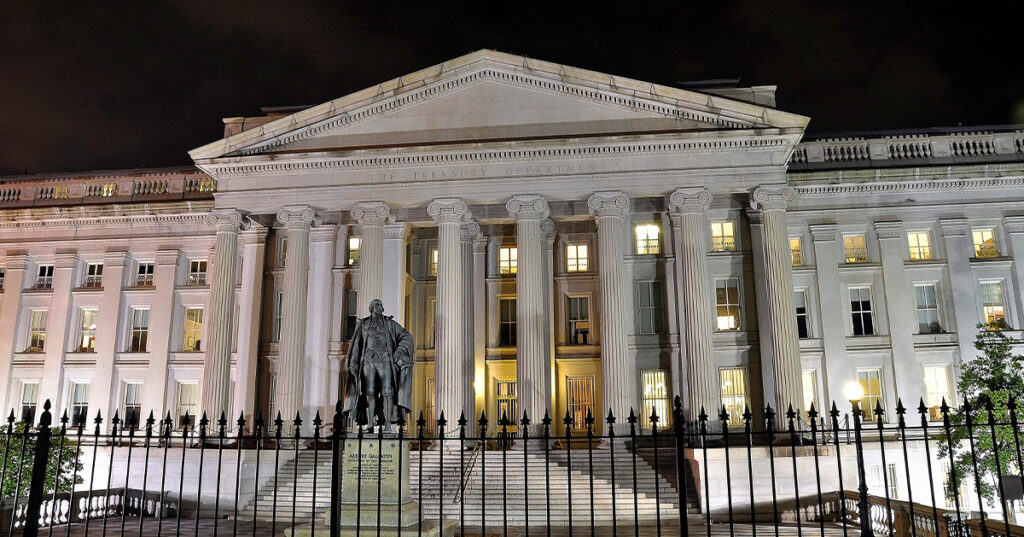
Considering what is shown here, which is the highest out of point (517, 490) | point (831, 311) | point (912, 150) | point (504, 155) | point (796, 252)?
point (912, 150)

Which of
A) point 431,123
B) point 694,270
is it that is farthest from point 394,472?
point 431,123

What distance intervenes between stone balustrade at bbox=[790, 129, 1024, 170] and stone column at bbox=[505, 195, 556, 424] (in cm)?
1177

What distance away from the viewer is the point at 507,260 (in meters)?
32.5

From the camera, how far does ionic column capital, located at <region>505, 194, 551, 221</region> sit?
2764 centimetres

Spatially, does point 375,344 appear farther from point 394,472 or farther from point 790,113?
point 790,113

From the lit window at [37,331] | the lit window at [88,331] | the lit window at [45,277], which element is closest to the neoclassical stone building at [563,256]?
the lit window at [88,331]

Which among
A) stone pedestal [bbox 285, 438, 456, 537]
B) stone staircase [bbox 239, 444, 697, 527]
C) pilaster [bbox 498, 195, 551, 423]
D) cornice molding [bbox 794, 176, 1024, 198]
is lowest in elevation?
stone staircase [bbox 239, 444, 697, 527]

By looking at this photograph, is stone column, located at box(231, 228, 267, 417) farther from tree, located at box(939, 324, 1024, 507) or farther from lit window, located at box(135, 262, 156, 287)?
tree, located at box(939, 324, 1024, 507)

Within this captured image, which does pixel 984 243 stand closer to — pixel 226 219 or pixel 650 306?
pixel 650 306

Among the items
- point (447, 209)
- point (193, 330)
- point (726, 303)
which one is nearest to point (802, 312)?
point (726, 303)

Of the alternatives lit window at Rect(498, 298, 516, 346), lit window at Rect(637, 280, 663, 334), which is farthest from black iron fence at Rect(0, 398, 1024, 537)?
lit window at Rect(498, 298, 516, 346)

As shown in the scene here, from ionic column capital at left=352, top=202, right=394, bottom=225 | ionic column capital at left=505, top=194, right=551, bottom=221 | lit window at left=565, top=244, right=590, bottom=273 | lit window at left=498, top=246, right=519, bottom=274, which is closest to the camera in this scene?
ionic column capital at left=505, top=194, right=551, bottom=221

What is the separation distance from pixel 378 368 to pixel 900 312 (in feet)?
78.1

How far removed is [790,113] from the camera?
87.1 ft
